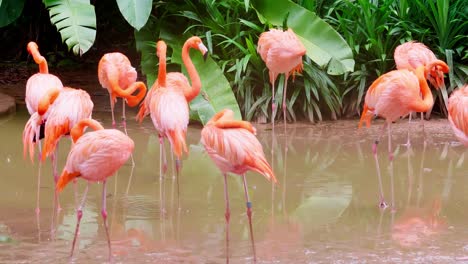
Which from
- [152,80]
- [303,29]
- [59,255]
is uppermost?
[303,29]

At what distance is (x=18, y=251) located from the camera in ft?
16.1

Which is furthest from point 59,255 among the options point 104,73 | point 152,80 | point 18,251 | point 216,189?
point 152,80

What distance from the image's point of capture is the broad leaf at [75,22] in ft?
26.1

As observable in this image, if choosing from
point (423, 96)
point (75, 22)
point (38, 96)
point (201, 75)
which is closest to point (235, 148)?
point (38, 96)

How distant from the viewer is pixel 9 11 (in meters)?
9.30

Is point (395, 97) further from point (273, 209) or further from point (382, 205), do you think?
point (273, 209)

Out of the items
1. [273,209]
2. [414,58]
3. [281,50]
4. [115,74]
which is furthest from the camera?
[414,58]

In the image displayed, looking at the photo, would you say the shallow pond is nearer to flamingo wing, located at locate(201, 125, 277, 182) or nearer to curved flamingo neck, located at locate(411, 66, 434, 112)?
flamingo wing, located at locate(201, 125, 277, 182)

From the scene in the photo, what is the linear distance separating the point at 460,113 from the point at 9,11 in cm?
555

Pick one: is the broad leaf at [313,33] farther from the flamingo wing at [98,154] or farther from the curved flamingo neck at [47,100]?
the flamingo wing at [98,154]

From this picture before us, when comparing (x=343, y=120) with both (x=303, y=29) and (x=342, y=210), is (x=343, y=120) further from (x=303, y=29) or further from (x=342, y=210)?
(x=342, y=210)

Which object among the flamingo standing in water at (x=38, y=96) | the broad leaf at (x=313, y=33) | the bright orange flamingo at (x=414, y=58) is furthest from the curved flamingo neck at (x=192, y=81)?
the bright orange flamingo at (x=414, y=58)

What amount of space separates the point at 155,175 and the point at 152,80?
236 cm

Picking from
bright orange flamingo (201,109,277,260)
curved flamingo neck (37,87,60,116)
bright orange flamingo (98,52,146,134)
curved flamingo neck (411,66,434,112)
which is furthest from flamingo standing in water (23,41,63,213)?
curved flamingo neck (411,66,434,112)
